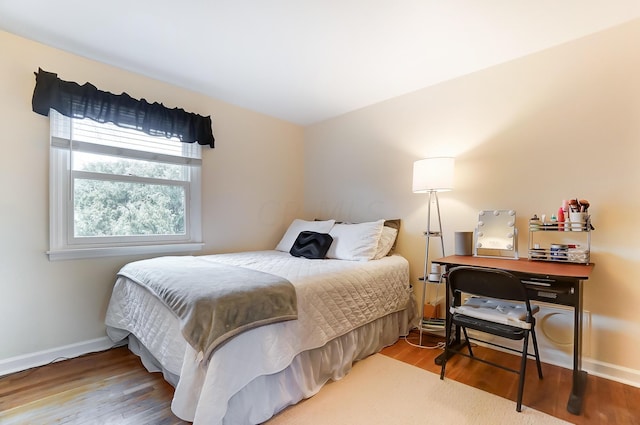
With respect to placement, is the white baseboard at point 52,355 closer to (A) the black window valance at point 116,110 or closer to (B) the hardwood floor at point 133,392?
(B) the hardwood floor at point 133,392

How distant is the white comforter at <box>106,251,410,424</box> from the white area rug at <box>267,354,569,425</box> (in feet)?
0.99

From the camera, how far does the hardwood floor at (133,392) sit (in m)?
1.54

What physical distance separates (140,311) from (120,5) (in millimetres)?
1904

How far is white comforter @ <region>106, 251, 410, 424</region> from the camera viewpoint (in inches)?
52.1

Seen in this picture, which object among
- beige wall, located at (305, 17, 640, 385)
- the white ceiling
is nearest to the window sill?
the white ceiling

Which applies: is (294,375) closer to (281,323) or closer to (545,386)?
(281,323)

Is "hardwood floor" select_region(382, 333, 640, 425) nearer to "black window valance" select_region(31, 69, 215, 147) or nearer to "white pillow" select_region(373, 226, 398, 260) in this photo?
"white pillow" select_region(373, 226, 398, 260)

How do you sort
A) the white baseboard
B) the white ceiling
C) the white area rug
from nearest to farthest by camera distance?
the white area rug
the white ceiling
the white baseboard

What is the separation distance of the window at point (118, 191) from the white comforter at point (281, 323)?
1.54 feet

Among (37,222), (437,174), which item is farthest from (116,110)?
(437,174)

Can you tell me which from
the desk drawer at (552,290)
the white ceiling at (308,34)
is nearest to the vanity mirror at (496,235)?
the desk drawer at (552,290)

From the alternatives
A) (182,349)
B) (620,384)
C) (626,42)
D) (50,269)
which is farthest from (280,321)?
(626,42)

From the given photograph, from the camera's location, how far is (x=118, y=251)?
7.95 feet

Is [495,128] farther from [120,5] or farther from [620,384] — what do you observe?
[120,5]
